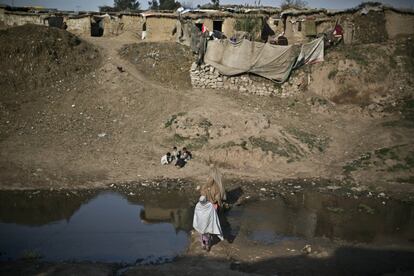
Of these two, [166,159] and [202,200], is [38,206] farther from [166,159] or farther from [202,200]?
[202,200]

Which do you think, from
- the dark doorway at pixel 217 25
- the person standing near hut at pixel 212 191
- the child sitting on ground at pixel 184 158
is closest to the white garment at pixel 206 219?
the person standing near hut at pixel 212 191

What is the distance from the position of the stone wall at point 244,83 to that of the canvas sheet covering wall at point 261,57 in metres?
0.24

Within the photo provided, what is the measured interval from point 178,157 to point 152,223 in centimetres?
358

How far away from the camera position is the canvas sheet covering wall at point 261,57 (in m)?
17.7

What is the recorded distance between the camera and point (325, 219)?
418 inches

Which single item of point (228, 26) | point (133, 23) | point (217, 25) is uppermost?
point (133, 23)

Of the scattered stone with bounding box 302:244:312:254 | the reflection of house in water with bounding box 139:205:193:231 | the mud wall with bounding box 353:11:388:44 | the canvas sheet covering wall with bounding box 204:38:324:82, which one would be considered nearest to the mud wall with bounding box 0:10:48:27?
the canvas sheet covering wall with bounding box 204:38:324:82

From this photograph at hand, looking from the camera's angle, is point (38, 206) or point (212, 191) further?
point (38, 206)

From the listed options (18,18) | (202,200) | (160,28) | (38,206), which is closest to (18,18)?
(18,18)

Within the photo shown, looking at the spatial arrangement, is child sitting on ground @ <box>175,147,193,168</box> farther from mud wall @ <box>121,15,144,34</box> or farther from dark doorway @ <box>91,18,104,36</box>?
dark doorway @ <box>91,18,104,36</box>

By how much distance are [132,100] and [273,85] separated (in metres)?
6.05

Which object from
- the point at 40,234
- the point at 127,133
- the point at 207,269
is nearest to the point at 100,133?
the point at 127,133

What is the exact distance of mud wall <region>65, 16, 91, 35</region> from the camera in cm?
2733

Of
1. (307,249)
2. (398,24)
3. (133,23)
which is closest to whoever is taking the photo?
(307,249)
